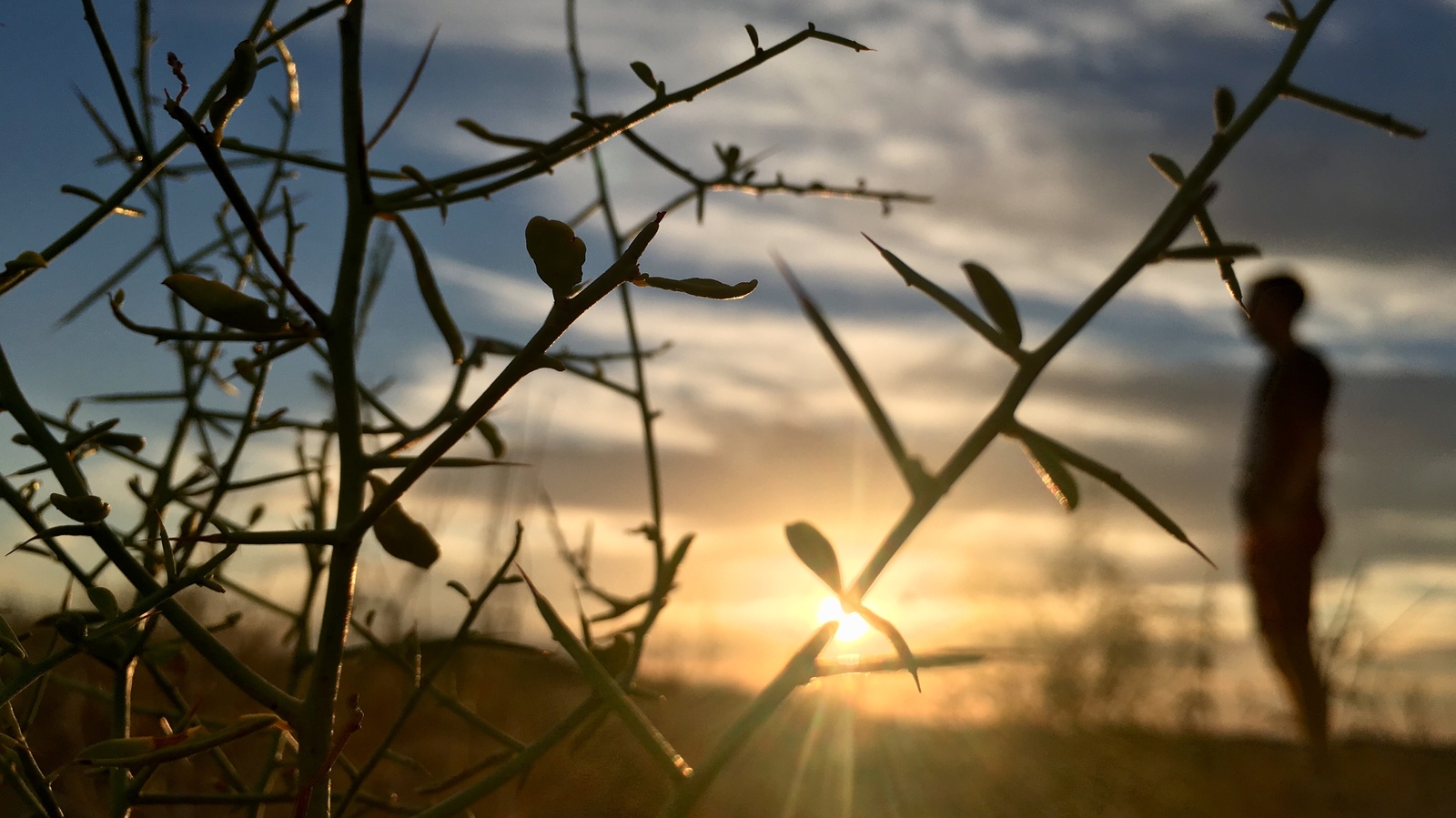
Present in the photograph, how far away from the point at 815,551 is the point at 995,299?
0.44ft

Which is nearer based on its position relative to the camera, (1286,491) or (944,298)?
(944,298)

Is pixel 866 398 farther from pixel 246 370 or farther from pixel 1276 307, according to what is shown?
pixel 1276 307

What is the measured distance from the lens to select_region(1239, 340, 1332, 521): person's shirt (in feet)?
19.6

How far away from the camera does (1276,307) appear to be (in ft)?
21.1

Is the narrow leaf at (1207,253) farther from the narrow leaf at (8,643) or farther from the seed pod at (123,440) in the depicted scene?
the seed pod at (123,440)

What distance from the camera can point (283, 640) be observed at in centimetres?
114

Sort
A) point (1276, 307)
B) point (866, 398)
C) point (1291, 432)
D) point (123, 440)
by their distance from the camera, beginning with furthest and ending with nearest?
point (1276, 307)
point (1291, 432)
point (123, 440)
point (866, 398)

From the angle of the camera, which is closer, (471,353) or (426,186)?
(426,186)

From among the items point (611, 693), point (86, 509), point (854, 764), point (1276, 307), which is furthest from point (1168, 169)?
point (1276, 307)

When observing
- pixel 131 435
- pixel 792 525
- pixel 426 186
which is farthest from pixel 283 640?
pixel 792 525

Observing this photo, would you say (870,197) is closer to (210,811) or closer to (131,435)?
(131,435)

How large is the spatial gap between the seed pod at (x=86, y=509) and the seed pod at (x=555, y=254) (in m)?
0.37

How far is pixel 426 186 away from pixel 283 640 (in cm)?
66

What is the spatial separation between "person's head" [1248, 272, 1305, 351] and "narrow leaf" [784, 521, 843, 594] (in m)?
6.34
